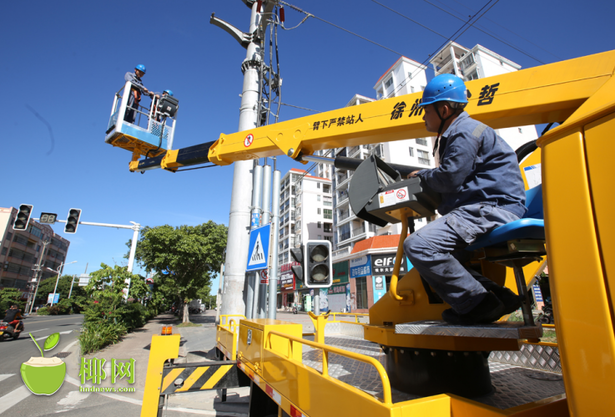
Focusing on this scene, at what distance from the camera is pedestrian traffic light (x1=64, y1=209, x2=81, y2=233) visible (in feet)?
44.4

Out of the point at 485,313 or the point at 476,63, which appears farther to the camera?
the point at 476,63

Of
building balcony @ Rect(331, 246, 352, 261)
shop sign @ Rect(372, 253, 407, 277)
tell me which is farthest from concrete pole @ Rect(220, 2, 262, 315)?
building balcony @ Rect(331, 246, 352, 261)

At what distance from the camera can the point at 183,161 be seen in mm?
6312

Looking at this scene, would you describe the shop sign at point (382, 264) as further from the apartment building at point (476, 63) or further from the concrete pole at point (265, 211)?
the apartment building at point (476, 63)

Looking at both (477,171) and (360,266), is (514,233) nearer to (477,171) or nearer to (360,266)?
(477,171)

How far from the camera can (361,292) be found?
2738 cm

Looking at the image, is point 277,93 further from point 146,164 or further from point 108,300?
point 108,300

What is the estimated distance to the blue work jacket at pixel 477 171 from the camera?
1710 mm

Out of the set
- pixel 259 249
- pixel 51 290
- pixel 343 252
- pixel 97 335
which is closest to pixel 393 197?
pixel 259 249

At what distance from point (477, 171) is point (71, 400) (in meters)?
8.17

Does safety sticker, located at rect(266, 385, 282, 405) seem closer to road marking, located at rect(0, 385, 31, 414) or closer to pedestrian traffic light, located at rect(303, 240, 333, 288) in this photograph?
pedestrian traffic light, located at rect(303, 240, 333, 288)

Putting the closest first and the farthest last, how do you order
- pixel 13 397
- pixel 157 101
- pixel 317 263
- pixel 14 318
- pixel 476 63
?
1. pixel 317 263
2. pixel 13 397
3. pixel 157 101
4. pixel 14 318
5. pixel 476 63

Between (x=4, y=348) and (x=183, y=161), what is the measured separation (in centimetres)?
1157

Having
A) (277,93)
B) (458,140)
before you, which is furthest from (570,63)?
(277,93)
